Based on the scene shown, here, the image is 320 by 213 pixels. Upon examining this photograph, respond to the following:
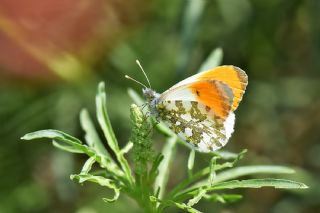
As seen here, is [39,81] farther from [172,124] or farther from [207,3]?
[172,124]

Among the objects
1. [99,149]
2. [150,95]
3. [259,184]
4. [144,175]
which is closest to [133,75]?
[150,95]

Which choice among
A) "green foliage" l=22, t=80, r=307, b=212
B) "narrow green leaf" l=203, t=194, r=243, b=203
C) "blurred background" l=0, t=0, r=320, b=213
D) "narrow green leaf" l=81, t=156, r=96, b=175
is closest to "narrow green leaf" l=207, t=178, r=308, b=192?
"green foliage" l=22, t=80, r=307, b=212

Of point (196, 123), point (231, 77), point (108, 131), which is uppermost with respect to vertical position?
point (231, 77)

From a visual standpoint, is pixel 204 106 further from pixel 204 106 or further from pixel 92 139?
pixel 92 139

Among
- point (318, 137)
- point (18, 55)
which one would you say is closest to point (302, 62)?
point (318, 137)

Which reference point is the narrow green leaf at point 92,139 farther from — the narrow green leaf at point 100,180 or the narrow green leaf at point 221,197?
the narrow green leaf at point 221,197

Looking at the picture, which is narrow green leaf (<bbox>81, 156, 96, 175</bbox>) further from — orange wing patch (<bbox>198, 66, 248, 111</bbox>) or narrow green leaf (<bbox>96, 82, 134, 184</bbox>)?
orange wing patch (<bbox>198, 66, 248, 111</bbox>)
